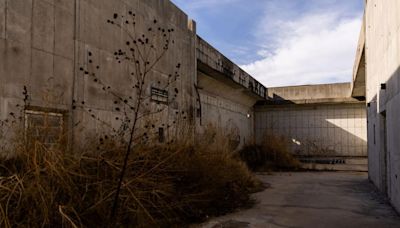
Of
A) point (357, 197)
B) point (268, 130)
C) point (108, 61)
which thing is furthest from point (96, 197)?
point (268, 130)

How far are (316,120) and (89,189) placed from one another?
50.7ft

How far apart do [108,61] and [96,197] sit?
348cm

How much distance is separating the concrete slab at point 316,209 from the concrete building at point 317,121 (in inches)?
309

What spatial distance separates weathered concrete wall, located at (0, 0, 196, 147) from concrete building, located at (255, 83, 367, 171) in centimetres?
1110

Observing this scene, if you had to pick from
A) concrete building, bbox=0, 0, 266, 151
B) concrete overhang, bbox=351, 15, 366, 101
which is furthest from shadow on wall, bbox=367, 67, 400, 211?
concrete overhang, bbox=351, 15, 366, 101

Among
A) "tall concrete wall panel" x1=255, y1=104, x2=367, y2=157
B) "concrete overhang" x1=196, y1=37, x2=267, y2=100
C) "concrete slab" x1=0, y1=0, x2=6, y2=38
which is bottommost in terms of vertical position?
"tall concrete wall panel" x1=255, y1=104, x2=367, y2=157

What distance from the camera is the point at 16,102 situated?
5.05 meters

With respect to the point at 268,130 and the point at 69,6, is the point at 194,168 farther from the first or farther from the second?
the point at 268,130

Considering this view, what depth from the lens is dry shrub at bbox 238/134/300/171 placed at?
14148mm

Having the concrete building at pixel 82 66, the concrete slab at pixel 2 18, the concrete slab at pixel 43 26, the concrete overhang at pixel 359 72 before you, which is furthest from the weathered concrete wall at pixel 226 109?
the concrete slab at pixel 2 18

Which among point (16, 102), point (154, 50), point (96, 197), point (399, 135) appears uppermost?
point (154, 50)

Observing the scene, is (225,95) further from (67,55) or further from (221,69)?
(67,55)

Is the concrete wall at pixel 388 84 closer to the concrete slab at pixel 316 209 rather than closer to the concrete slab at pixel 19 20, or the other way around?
the concrete slab at pixel 316 209

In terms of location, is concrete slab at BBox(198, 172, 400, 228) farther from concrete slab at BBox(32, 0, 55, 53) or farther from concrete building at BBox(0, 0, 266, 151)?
concrete slab at BBox(32, 0, 55, 53)
